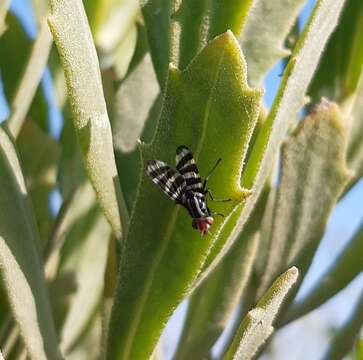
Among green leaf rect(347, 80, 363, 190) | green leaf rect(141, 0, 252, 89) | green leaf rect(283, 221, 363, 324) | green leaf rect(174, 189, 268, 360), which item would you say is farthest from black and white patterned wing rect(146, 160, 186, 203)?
green leaf rect(347, 80, 363, 190)

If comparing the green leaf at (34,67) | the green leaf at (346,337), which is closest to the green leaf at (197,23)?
the green leaf at (34,67)

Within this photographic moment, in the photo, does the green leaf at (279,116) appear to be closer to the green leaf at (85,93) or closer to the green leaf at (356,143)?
the green leaf at (85,93)

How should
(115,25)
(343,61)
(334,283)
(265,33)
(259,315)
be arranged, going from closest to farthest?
1. (259,315)
2. (265,33)
3. (334,283)
4. (343,61)
5. (115,25)

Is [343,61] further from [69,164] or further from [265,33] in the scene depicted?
[69,164]

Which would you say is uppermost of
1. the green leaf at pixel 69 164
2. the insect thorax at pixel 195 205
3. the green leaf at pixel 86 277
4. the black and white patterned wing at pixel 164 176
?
the black and white patterned wing at pixel 164 176

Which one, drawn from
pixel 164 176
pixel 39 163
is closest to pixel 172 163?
pixel 164 176

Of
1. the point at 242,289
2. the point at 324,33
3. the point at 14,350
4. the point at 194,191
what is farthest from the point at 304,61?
the point at 14,350
